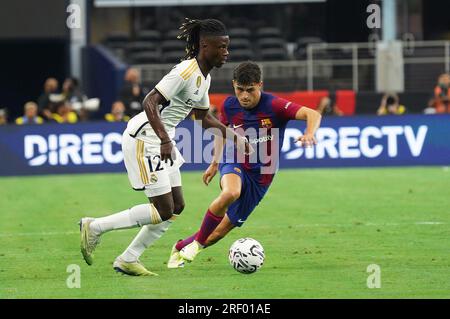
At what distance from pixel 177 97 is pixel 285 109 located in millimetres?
1265

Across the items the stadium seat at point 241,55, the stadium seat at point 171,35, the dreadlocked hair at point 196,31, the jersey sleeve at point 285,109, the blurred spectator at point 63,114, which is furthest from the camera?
the stadium seat at point 171,35

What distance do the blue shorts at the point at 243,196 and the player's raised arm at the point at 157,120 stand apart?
1460 mm

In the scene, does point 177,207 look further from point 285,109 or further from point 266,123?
point 285,109

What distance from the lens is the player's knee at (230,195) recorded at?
453 inches

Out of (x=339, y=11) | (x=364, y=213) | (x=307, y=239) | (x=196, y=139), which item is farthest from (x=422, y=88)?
(x=307, y=239)

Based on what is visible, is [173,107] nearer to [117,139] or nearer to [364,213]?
[364,213]

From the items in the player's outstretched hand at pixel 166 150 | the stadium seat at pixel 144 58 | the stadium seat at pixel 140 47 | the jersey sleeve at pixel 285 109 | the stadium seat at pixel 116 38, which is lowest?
the player's outstretched hand at pixel 166 150

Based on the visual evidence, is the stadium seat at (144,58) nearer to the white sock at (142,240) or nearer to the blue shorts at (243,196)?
the blue shorts at (243,196)

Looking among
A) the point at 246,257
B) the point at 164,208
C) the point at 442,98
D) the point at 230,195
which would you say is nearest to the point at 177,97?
the point at 164,208

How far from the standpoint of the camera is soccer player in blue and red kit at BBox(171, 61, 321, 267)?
38.1ft

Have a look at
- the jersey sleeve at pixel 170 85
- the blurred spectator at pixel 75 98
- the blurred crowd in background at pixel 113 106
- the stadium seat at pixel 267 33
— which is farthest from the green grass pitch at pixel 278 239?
the stadium seat at pixel 267 33

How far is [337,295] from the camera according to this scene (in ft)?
31.9

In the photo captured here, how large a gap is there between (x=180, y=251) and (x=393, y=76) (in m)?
20.3

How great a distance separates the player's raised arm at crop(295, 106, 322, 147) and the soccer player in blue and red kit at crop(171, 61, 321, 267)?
2cm
